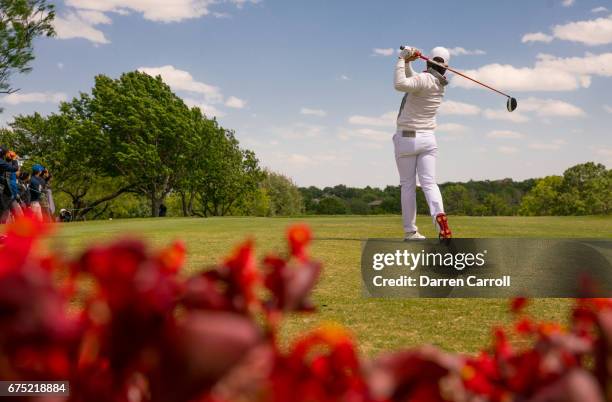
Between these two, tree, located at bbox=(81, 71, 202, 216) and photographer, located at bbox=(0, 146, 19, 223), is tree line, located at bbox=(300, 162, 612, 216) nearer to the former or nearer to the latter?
tree, located at bbox=(81, 71, 202, 216)

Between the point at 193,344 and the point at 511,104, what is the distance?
29.8ft

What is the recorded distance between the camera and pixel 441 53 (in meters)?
6.77

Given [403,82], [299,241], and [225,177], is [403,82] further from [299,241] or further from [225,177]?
[225,177]

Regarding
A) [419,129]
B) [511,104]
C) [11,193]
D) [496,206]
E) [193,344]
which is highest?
[511,104]

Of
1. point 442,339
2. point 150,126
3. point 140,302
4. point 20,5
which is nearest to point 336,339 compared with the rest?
point 140,302

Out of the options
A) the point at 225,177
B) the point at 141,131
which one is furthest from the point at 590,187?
the point at 141,131

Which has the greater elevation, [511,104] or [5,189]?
[511,104]

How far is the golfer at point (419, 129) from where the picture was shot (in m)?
6.40

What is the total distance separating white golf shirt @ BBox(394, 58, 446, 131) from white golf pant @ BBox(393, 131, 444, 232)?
121 millimetres

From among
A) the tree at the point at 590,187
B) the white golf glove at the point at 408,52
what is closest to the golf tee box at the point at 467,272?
the white golf glove at the point at 408,52

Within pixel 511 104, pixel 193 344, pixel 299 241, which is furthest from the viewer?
pixel 511 104

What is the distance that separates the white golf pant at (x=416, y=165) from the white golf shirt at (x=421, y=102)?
4.8 inches

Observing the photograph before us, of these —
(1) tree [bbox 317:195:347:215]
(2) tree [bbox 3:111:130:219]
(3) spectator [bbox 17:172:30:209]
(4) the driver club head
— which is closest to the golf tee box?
(4) the driver club head

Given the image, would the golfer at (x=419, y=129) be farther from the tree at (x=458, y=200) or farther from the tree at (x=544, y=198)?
the tree at (x=458, y=200)
